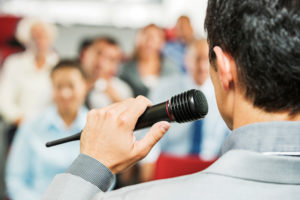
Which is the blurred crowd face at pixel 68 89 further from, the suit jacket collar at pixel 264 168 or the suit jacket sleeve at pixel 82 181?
the suit jacket collar at pixel 264 168

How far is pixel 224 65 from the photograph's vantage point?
1.49 feet

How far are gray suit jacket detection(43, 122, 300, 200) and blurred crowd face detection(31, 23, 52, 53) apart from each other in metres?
2.54

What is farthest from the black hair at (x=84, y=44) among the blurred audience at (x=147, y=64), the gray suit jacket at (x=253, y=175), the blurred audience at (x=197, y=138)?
the gray suit jacket at (x=253, y=175)

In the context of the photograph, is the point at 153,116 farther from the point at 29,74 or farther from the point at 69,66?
the point at 29,74

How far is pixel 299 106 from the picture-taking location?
1.45 ft

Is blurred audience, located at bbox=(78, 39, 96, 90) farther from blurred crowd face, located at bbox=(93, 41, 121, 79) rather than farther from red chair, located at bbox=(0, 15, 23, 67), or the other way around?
red chair, located at bbox=(0, 15, 23, 67)

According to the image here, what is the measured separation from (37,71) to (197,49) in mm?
1251

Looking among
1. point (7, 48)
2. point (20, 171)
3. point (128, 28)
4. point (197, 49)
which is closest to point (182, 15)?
point (128, 28)

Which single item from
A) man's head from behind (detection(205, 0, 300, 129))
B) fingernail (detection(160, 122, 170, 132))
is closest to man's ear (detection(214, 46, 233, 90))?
man's head from behind (detection(205, 0, 300, 129))

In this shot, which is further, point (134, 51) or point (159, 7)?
point (159, 7)

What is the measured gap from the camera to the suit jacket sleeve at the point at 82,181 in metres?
0.45

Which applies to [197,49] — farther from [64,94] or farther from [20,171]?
[20,171]

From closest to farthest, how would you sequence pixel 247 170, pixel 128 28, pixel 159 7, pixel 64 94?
pixel 247 170
pixel 64 94
pixel 128 28
pixel 159 7

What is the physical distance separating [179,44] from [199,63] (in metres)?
0.42
